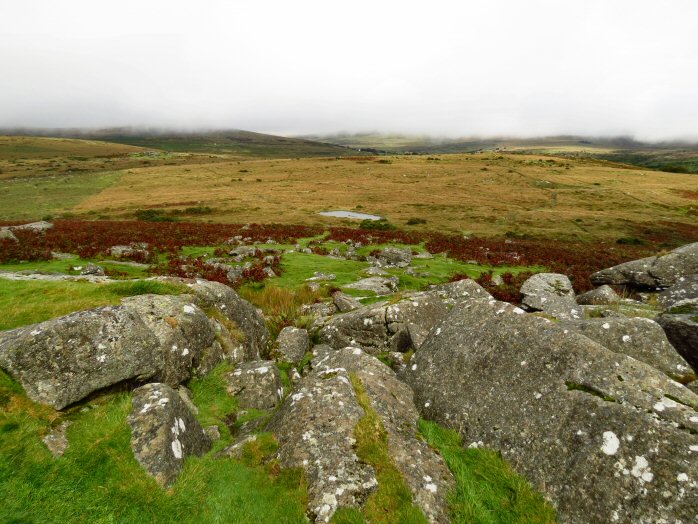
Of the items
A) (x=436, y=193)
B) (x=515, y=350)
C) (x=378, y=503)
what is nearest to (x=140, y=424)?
(x=378, y=503)

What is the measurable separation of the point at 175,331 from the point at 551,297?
1755 centimetres

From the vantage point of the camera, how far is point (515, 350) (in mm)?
8805

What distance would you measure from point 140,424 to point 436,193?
90.8m

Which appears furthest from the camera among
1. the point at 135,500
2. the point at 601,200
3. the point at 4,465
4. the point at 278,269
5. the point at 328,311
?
the point at 601,200

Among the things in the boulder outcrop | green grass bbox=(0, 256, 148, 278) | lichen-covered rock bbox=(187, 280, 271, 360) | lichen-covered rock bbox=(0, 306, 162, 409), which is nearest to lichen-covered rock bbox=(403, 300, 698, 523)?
the boulder outcrop

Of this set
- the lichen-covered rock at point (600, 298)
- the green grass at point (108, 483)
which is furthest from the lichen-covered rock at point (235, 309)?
the lichen-covered rock at point (600, 298)

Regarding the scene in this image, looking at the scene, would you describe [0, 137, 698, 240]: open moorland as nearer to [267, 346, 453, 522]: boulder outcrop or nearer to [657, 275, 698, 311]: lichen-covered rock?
[657, 275, 698, 311]: lichen-covered rock

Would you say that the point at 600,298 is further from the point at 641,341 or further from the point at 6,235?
the point at 6,235

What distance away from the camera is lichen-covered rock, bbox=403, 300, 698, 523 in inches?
239

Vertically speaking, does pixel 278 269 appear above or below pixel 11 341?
below

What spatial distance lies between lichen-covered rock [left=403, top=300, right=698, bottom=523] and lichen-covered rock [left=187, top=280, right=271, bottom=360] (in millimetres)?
6450

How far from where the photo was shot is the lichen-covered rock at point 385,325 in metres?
14.2

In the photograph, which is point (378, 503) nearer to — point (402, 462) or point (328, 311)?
point (402, 462)

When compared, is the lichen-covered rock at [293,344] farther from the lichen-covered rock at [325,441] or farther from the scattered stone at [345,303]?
the lichen-covered rock at [325,441]
